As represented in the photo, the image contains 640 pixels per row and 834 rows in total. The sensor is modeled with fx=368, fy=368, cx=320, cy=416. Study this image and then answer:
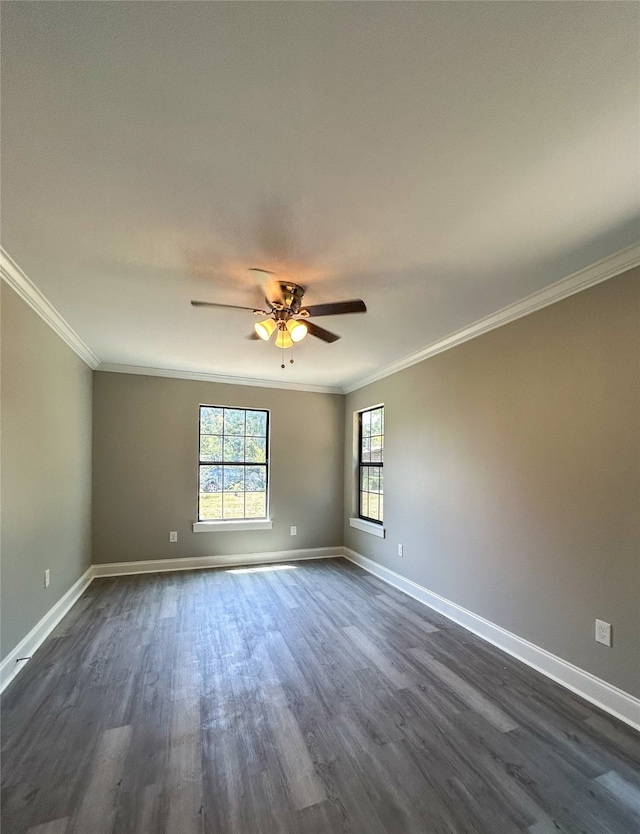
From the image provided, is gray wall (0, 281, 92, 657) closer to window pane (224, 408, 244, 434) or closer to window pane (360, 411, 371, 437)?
window pane (224, 408, 244, 434)

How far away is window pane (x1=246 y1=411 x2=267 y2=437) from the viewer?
5.08 meters

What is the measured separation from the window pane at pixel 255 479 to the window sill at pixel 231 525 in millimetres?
412

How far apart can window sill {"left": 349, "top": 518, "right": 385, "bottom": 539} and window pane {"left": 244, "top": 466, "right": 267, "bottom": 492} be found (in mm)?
1308

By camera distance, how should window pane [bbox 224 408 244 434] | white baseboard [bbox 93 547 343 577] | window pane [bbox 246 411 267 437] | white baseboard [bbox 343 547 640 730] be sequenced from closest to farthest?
white baseboard [bbox 343 547 640 730], white baseboard [bbox 93 547 343 577], window pane [bbox 224 408 244 434], window pane [bbox 246 411 267 437]

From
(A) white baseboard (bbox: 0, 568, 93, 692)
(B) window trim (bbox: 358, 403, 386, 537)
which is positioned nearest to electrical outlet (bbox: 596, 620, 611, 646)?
(B) window trim (bbox: 358, 403, 386, 537)

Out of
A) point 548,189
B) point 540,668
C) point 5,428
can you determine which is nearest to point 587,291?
point 548,189

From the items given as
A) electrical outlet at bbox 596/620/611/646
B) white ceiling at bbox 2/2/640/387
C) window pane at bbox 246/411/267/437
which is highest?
white ceiling at bbox 2/2/640/387

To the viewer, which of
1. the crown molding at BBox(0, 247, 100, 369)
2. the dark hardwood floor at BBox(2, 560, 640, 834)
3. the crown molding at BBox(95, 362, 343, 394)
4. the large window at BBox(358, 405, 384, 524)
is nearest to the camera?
the dark hardwood floor at BBox(2, 560, 640, 834)

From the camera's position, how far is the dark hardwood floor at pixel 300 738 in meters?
1.39

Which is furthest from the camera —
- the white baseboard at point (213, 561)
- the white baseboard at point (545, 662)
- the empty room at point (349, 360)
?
the white baseboard at point (213, 561)

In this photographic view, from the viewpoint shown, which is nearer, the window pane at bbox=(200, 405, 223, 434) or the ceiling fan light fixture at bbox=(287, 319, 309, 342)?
the ceiling fan light fixture at bbox=(287, 319, 309, 342)

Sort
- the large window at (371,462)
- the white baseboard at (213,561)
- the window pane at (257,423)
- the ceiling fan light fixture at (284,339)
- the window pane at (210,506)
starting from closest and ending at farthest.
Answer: the ceiling fan light fixture at (284,339) → the white baseboard at (213,561) → the large window at (371,462) → the window pane at (210,506) → the window pane at (257,423)

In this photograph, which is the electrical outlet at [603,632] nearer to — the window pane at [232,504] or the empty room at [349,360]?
the empty room at [349,360]

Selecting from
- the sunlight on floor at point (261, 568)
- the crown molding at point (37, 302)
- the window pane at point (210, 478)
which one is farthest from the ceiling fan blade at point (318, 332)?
the sunlight on floor at point (261, 568)
